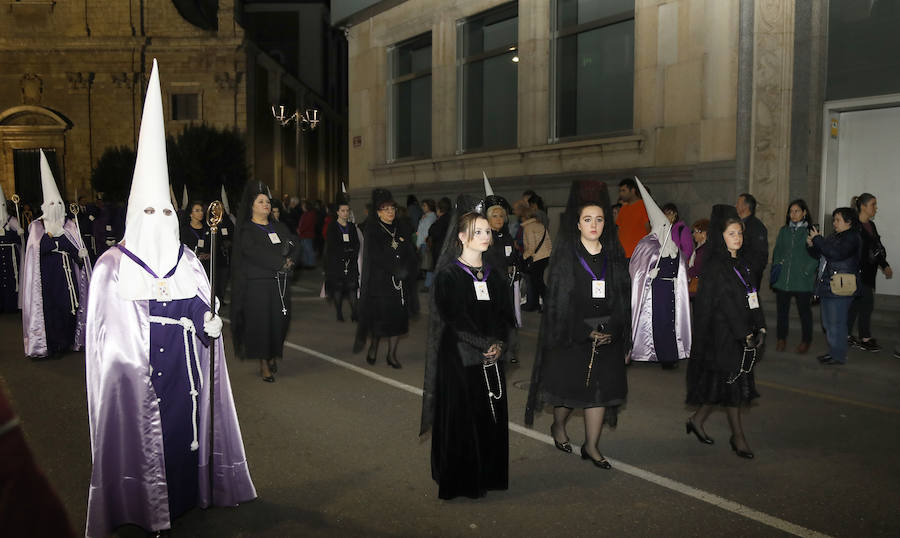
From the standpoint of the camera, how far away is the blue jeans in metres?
8.48

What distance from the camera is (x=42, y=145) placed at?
4328cm

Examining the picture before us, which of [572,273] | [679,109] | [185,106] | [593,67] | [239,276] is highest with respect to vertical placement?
[185,106]

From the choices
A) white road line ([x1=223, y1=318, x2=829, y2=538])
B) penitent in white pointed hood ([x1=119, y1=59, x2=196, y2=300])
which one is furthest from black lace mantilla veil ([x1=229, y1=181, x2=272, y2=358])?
penitent in white pointed hood ([x1=119, y1=59, x2=196, y2=300])

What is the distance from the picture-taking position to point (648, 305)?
29.5ft

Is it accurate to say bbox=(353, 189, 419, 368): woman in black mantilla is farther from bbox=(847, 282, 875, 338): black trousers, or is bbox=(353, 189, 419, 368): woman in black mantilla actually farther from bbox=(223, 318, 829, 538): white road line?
bbox=(847, 282, 875, 338): black trousers

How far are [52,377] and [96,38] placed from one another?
4055 cm

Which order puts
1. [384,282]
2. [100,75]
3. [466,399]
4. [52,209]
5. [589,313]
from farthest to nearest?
[100,75], [52,209], [384,282], [589,313], [466,399]

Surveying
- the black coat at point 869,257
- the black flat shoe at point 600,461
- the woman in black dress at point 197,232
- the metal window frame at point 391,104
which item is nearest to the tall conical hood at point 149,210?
the black flat shoe at point 600,461

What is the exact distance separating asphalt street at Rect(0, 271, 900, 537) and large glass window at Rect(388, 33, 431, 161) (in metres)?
13.5

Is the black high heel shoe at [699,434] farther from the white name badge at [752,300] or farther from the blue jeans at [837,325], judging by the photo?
the blue jeans at [837,325]

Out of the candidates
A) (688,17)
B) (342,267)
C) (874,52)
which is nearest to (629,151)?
(688,17)

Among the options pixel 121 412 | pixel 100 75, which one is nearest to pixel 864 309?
pixel 121 412

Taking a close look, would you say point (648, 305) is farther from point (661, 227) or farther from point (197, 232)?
point (197, 232)

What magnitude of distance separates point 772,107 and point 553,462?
9.02m
